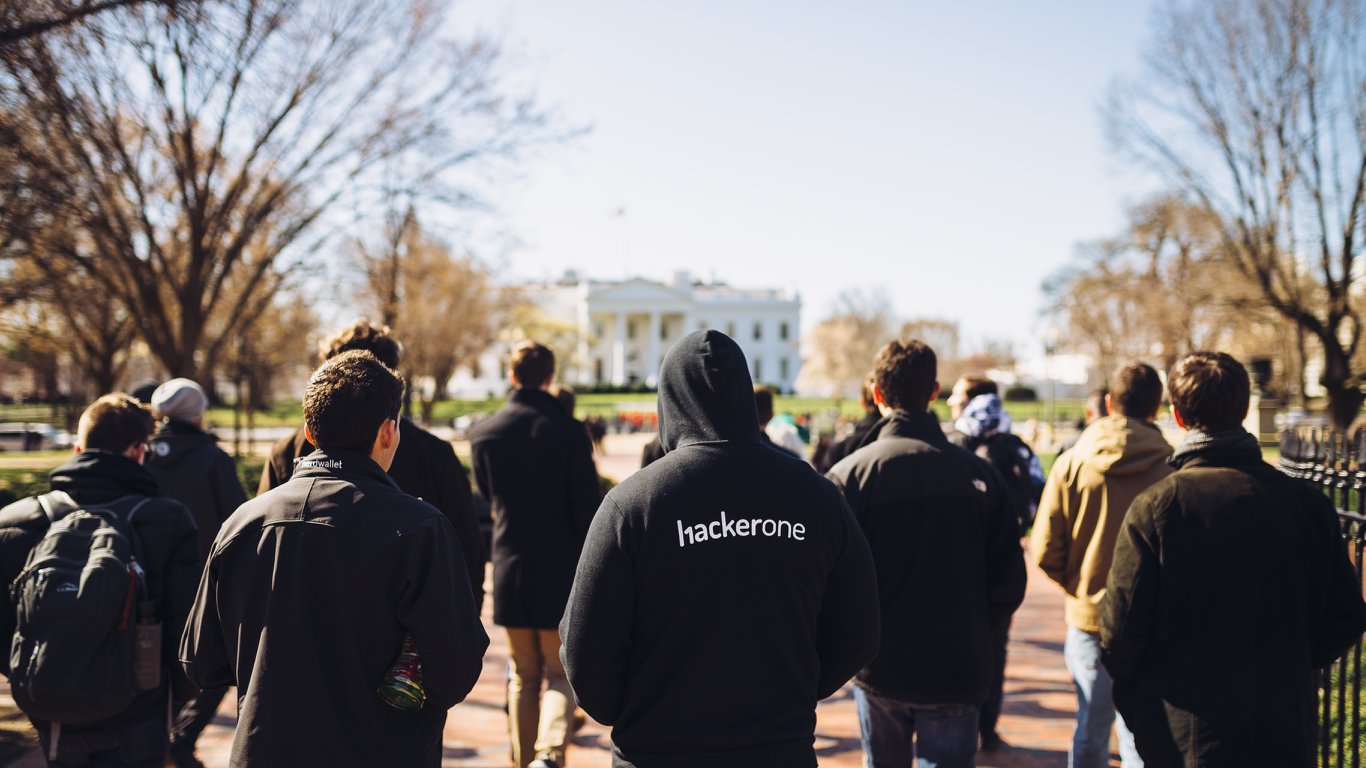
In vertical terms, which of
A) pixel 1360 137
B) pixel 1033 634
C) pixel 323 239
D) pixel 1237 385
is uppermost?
pixel 1360 137

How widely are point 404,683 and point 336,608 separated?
0.89 feet

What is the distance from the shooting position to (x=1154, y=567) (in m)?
3.29

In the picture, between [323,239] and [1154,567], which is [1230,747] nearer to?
[1154,567]

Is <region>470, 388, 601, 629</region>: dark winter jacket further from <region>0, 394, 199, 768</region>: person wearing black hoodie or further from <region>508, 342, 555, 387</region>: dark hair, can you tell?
<region>0, 394, 199, 768</region>: person wearing black hoodie

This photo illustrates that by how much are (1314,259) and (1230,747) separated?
2344cm

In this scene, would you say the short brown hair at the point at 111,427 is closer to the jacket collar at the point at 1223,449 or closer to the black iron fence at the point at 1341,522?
the jacket collar at the point at 1223,449

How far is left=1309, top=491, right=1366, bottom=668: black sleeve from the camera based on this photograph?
328 cm

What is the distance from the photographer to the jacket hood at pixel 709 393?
261cm

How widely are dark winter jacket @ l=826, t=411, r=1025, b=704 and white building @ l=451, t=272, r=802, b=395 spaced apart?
94.3 meters

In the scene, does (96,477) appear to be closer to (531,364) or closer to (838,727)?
(531,364)

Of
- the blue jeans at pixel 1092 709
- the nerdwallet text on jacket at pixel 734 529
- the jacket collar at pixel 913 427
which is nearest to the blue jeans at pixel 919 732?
the blue jeans at pixel 1092 709

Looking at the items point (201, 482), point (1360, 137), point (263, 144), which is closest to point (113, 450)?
point (201, 482)

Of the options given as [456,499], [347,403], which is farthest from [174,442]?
[347,403]

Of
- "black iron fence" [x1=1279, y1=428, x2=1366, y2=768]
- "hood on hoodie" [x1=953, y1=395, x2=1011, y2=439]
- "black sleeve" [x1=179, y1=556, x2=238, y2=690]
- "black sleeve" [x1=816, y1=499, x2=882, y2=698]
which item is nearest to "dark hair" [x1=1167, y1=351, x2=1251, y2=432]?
"black iron fence" [x1=1279, y1=428, x2=1366, y2=768]
